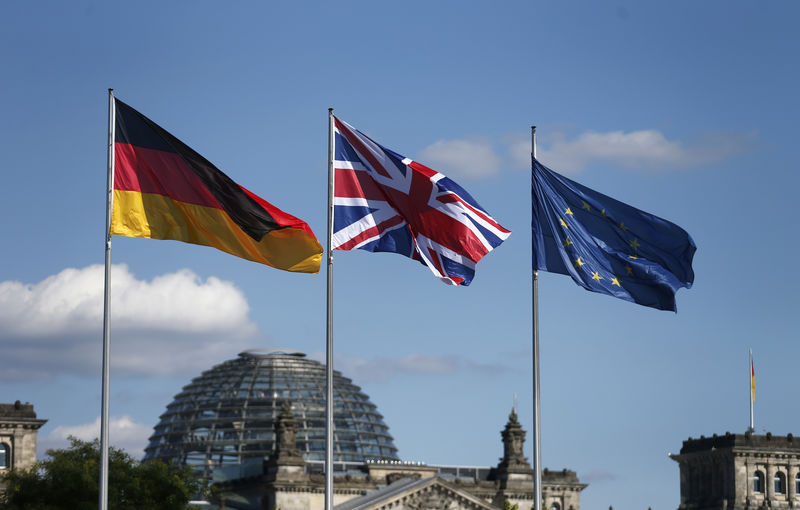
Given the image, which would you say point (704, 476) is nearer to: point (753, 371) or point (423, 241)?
point (753, 371)

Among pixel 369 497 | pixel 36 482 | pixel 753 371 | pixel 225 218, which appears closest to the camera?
pixel 225 218

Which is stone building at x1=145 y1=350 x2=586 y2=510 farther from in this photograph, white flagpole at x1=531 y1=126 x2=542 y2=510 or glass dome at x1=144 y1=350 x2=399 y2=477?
white flagpole at x1=531 y1=126 x2=542 y2=510

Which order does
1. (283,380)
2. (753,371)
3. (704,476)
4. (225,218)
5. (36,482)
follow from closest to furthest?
(225,218)
(36,482)
(753,371)
(704,476)
(283,380)

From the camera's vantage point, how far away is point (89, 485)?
97500 mm

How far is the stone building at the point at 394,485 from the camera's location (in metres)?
151

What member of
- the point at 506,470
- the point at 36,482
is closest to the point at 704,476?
the point at 506,470

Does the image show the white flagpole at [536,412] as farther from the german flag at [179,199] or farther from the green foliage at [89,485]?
the green foliage at [89,485]

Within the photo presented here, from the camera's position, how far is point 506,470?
6585 inches

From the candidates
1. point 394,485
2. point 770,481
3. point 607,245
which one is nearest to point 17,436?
point 394,485

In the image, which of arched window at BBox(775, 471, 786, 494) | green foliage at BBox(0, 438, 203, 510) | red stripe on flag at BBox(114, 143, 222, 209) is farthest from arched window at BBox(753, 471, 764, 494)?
red stripe on flag at BBox(114, 143, 222, 209)

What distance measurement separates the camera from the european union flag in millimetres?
45469

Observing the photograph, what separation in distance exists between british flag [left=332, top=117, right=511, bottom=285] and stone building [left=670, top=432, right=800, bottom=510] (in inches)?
4959

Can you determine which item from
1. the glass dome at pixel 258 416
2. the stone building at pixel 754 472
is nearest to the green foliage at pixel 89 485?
the glass dome at pixel 258 416

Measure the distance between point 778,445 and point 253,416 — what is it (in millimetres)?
59116
